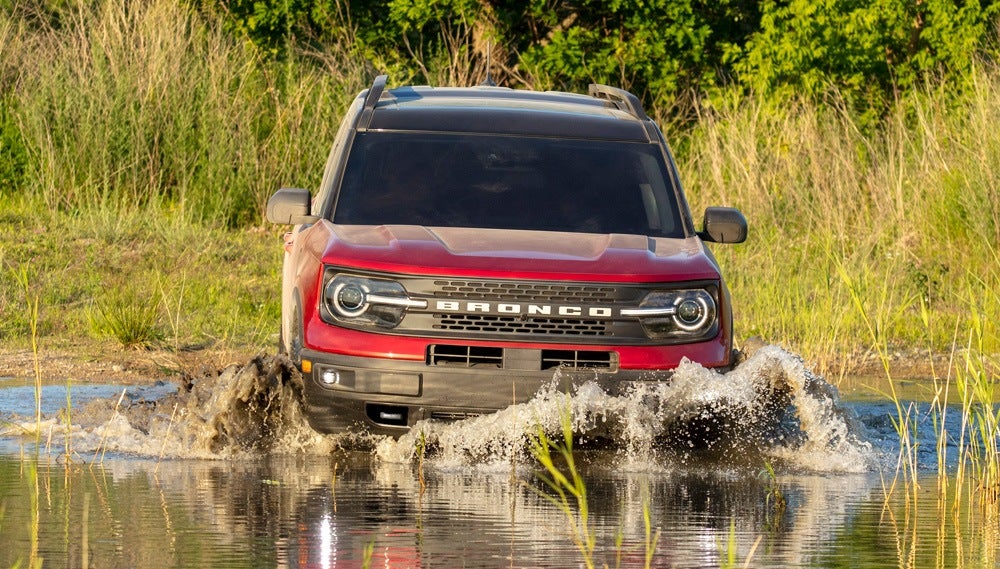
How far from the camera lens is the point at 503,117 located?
9.50m

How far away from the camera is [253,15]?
2653 cm

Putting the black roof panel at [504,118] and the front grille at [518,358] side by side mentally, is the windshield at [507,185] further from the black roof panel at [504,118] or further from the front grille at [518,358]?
the front grille at [518,358]

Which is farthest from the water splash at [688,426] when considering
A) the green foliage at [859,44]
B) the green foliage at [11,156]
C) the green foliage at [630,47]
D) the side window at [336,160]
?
the green foliage at [630,47]

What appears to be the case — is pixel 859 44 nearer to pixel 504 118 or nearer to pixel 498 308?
pixel 504 118

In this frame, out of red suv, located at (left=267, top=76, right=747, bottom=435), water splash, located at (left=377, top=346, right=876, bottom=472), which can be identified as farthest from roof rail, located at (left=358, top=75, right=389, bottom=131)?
water splash, located at (left=377, top=346, right=876, bottom=472)

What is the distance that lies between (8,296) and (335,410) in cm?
721

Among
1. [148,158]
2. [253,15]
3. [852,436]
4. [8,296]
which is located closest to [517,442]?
[852,436]

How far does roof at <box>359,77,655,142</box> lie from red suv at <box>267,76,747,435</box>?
18 cm

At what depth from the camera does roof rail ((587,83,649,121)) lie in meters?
9.96

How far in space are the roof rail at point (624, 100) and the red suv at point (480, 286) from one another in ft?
2.35

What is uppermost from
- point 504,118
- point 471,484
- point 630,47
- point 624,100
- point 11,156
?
point 630,47

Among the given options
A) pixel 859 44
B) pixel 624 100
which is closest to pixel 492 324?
pixel 624 100

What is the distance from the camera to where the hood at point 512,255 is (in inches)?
316

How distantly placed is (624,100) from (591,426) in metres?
2.84
